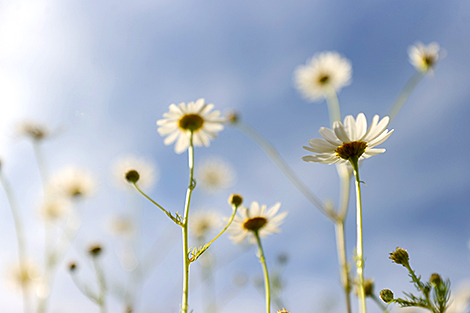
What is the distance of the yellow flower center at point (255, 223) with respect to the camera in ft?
5.81

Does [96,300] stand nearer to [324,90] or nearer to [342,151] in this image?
[342,151]

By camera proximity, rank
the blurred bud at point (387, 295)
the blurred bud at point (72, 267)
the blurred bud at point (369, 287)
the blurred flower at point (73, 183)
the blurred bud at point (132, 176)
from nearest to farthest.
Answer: the blurred bud at point (387, 295) < the blurred bud at point (132, 176) < the blurred bud at point (369, 287) < the blurred bud at point (72, 267) < the blurred flower at point (73, 183)

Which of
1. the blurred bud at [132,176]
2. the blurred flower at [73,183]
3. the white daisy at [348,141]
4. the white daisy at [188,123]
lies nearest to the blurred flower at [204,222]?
the blurred flower at [73,183]

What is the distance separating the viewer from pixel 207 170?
4590mm

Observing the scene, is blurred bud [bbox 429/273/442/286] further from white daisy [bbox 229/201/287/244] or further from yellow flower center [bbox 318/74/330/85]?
yellow flower center [bbox 318/74/330/85]

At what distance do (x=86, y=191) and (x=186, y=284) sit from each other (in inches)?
127

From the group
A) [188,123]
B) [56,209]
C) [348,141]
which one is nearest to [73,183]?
[56,209]

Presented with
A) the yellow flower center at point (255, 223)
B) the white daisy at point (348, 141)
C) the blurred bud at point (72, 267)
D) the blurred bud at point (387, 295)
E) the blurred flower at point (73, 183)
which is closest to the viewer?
the blurred bud at point (387, 295)

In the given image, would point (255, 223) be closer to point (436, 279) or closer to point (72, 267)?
point (436, 279)

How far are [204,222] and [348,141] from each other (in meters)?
3.14

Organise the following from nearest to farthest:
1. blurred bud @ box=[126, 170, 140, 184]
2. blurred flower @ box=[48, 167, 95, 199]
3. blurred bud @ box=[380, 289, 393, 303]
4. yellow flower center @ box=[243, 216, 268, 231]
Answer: blurred bud @ box=[380, 289, 393, 303] → blurred bud @ box=[126, 170, 140, 184] → yellow flower center @ box=[243, 216, 268, 231] → blurred flower @ box=[48, 167, 95, 199]

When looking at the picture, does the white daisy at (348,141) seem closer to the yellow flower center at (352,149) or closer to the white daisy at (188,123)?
the yellow flower center at (352,149)

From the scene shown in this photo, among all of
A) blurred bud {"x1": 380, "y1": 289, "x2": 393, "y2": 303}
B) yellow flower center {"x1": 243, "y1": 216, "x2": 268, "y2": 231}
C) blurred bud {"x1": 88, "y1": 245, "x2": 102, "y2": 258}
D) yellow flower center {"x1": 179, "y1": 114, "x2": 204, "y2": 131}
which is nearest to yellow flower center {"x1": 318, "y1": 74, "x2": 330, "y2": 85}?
yellow flower center {"x1": 179, "y1": 114, "x2": 204, "y2": 131}

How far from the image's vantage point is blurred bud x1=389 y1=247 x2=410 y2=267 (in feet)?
3.47
